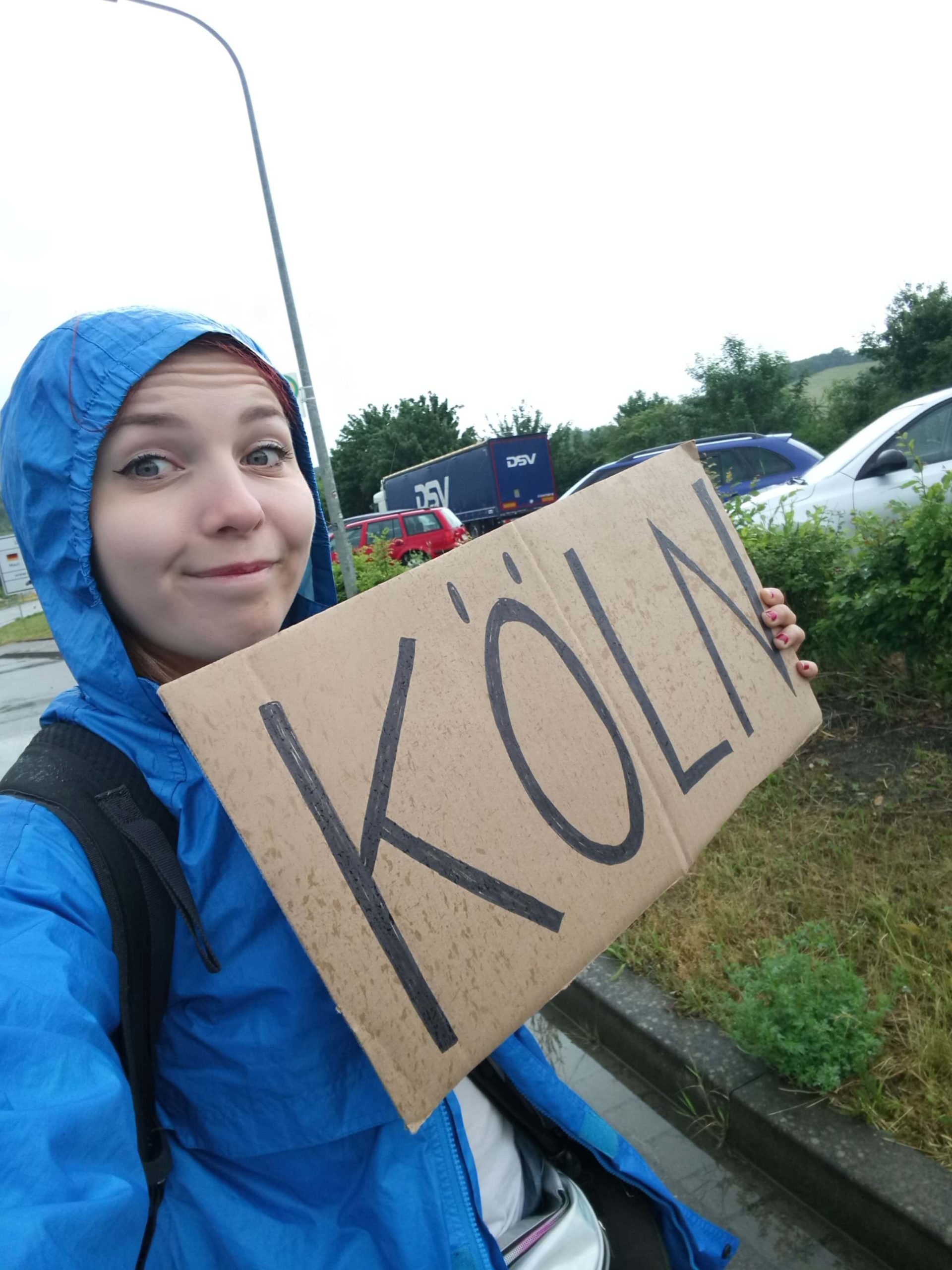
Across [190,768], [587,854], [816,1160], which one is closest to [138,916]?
[190,768]

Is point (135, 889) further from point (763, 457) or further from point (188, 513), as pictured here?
point (763, 457)

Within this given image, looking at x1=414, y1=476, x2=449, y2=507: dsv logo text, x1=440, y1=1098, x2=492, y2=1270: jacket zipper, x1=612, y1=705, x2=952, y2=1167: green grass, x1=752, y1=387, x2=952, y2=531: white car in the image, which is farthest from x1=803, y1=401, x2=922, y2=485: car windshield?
x1=414, y1=476, x2=449, y2=507: dsv logo text

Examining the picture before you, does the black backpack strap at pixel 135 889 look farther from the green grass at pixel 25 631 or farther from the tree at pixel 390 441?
the tree at pixel 390 441

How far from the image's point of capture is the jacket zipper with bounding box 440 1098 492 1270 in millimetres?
945

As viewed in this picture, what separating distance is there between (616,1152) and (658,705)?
0.62 m

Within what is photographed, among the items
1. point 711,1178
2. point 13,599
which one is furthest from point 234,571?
point 13,599

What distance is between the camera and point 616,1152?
1198 mm

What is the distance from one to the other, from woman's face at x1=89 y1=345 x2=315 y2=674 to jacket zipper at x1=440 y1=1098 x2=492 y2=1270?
61 centimetres

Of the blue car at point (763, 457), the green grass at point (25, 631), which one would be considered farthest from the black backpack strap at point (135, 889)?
the green grass at point (25, 631)

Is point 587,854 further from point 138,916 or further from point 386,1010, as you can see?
point 138,916

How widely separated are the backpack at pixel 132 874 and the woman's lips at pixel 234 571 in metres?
0.22

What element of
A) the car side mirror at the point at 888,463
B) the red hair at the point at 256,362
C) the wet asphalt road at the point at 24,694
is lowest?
the wet asphalt road at the point at 24,694

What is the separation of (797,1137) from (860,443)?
544cm

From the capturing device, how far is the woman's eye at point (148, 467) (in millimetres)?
1026
